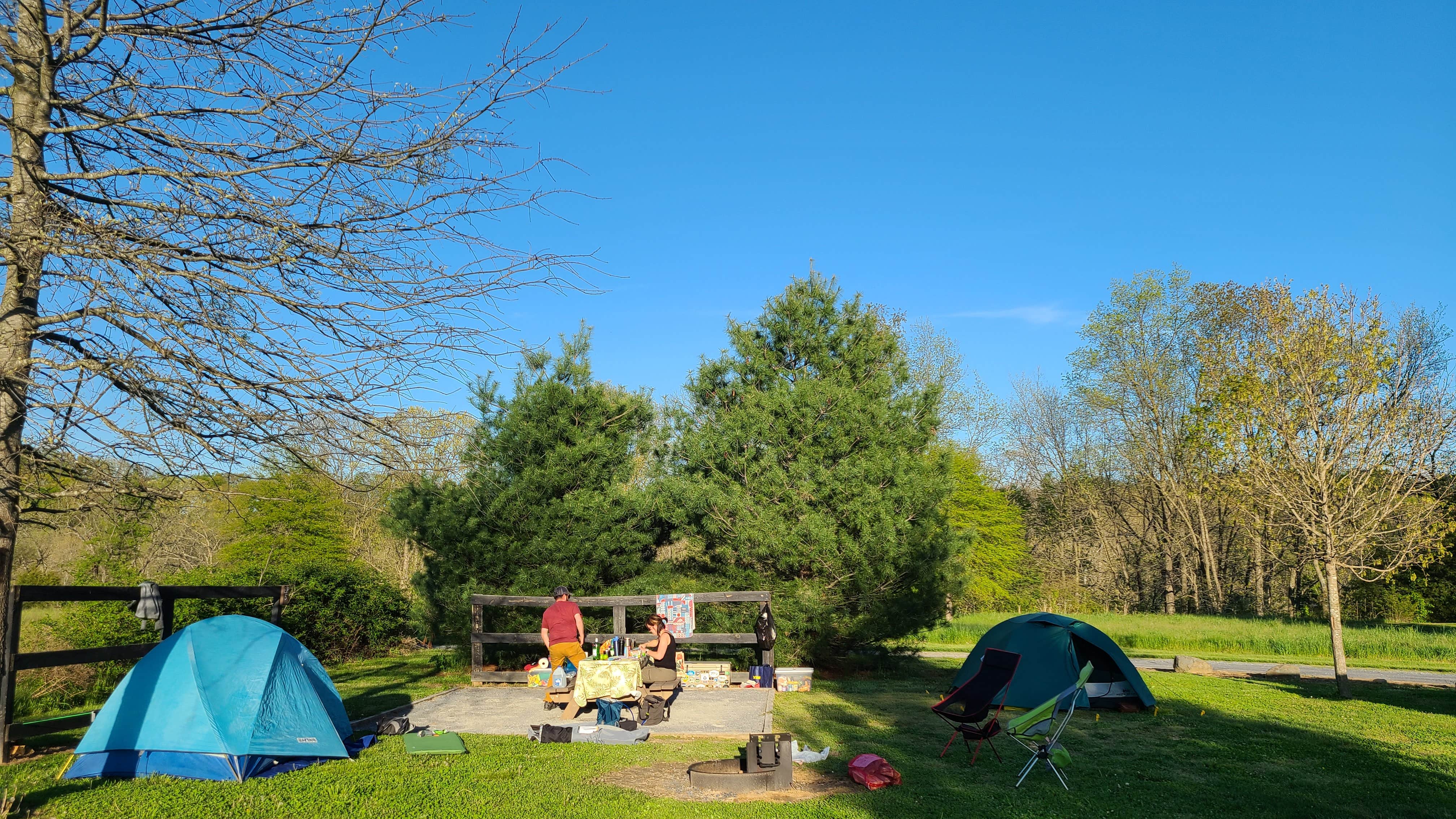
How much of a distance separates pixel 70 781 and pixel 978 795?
7051 mm

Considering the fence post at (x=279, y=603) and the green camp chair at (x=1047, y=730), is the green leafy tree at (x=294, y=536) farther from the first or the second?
the green camp chair at (x=1047, y=730)

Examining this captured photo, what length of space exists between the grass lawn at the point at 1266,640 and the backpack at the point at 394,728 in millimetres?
13912

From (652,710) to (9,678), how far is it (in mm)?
5786

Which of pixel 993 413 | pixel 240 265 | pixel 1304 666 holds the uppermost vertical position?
pixel 993 413

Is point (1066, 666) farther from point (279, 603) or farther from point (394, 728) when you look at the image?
point (279, 603)

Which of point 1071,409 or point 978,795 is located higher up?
point 1071,409

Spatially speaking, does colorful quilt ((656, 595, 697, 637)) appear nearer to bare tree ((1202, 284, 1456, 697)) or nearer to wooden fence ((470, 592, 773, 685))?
wooden fence ((470, 592, 773, 685))

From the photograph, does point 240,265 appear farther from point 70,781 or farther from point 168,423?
point 70,781

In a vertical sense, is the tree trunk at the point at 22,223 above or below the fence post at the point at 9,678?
above

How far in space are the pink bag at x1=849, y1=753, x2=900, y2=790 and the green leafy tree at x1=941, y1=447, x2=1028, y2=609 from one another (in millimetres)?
24056

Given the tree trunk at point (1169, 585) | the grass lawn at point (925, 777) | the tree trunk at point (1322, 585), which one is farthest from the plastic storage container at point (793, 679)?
the tree trunk at point (1169, 585)

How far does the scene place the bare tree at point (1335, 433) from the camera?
510 inches

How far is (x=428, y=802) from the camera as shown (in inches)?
240

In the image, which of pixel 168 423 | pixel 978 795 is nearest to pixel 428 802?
pixel 168 423
